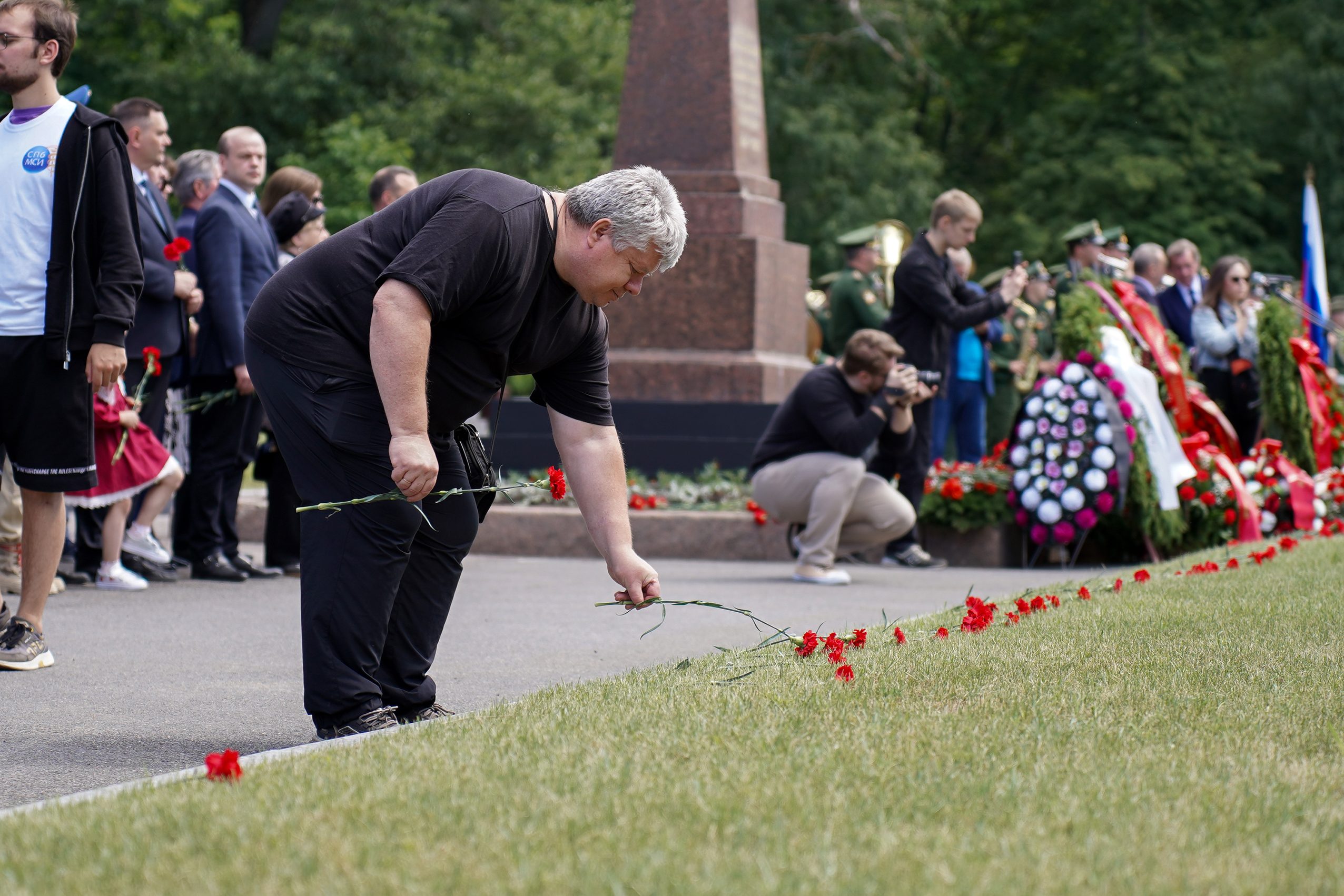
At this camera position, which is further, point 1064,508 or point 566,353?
point 1064,508

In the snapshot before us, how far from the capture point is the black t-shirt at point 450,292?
13.0ft

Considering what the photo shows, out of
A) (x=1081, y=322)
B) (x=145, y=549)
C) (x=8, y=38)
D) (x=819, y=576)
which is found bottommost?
(x=819, y=576)

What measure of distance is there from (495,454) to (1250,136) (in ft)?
87.4

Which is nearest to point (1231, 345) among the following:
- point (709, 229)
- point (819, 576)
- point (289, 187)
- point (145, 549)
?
point (709, 229)

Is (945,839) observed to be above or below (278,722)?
above

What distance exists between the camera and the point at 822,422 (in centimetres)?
881

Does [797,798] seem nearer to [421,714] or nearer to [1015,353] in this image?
[421,714]

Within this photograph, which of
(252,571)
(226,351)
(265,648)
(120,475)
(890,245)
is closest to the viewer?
(265,648)

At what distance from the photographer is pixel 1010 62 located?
38750mm

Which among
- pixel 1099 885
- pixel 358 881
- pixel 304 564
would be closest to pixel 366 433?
pixel 304 564

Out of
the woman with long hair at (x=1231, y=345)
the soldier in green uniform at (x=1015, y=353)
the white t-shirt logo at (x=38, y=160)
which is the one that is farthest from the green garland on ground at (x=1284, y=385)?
the white t-shirt logo at (x=38, y=160)

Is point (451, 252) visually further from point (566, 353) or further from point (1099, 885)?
point (1099, 885)

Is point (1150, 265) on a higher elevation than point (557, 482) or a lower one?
higher

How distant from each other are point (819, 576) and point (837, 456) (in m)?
0.63
